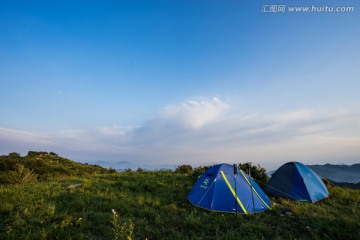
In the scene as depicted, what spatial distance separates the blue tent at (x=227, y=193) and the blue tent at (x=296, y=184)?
2442 millimetres

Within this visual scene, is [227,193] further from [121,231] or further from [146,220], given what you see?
[121,231]

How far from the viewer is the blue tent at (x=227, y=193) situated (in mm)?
8766

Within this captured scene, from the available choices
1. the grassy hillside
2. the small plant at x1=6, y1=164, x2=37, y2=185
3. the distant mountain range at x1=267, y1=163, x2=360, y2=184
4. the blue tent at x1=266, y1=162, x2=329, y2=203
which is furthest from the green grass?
the distant mountain range at x1=267, y1=163, x2=360, y2=184

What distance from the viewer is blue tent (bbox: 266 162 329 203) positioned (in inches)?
427

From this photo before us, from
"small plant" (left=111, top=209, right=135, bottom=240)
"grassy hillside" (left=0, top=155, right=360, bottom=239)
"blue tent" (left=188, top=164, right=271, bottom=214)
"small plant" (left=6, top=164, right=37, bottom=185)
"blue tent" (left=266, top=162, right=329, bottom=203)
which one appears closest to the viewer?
"small plant" (left=111, top=209, right=135, bottom=240)

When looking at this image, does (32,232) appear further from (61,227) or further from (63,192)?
(63,192)

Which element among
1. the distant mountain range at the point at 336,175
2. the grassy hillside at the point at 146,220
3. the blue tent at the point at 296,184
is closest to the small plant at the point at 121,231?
the grassy hillside at the point at 146,220

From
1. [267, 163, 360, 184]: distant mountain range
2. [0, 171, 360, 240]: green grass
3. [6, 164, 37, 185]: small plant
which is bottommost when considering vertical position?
[0, 171, 360, 240]: green grass

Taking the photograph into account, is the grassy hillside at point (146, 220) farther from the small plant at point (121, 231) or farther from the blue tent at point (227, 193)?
the blue tent at point (227, 193)

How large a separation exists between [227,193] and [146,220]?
3.25 meters

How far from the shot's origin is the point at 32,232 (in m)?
6.29

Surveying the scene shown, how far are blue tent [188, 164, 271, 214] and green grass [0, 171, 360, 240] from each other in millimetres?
359

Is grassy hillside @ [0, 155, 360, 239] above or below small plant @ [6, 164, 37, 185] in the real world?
below

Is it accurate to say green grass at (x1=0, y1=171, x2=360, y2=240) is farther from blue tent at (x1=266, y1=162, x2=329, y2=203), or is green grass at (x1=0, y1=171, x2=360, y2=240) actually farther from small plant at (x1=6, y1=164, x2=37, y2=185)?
small plant at (x1=6, y1=164, x2=37, y2=185)
